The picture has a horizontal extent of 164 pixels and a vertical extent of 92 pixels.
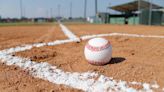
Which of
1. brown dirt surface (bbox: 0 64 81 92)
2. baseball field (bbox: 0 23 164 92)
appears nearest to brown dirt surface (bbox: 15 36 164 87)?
baseball field (bbox: 0 23 164 92)

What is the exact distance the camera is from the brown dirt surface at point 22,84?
14.5 ft

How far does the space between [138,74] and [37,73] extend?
203 centimetres

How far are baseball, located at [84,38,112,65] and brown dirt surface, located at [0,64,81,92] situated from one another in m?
1.23

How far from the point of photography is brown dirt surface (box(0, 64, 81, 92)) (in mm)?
4430

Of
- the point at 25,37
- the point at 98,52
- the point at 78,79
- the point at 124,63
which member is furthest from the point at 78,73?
the point at 25,37

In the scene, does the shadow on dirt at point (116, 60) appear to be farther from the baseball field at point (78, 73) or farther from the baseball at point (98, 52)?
the baseball at point (98, 52)

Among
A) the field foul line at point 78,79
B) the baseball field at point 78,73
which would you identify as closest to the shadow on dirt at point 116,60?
the baseball field at point 78,73

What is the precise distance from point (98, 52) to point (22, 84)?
5.70ft

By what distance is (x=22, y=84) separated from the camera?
15.5ft

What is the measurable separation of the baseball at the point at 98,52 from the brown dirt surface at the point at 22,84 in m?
1.23

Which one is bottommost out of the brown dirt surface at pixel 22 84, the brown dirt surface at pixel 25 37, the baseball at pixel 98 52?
the brown dirt surface at pixel 22 84

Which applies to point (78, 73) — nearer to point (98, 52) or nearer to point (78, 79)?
point (78, 79)

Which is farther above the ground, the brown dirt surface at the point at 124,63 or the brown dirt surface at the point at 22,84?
the brown dirt surface at the point at 124,63

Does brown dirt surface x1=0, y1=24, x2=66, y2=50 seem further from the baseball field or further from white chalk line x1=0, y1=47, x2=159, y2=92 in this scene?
white chalk line x1=0, y1=47, x2=159, y2=92
